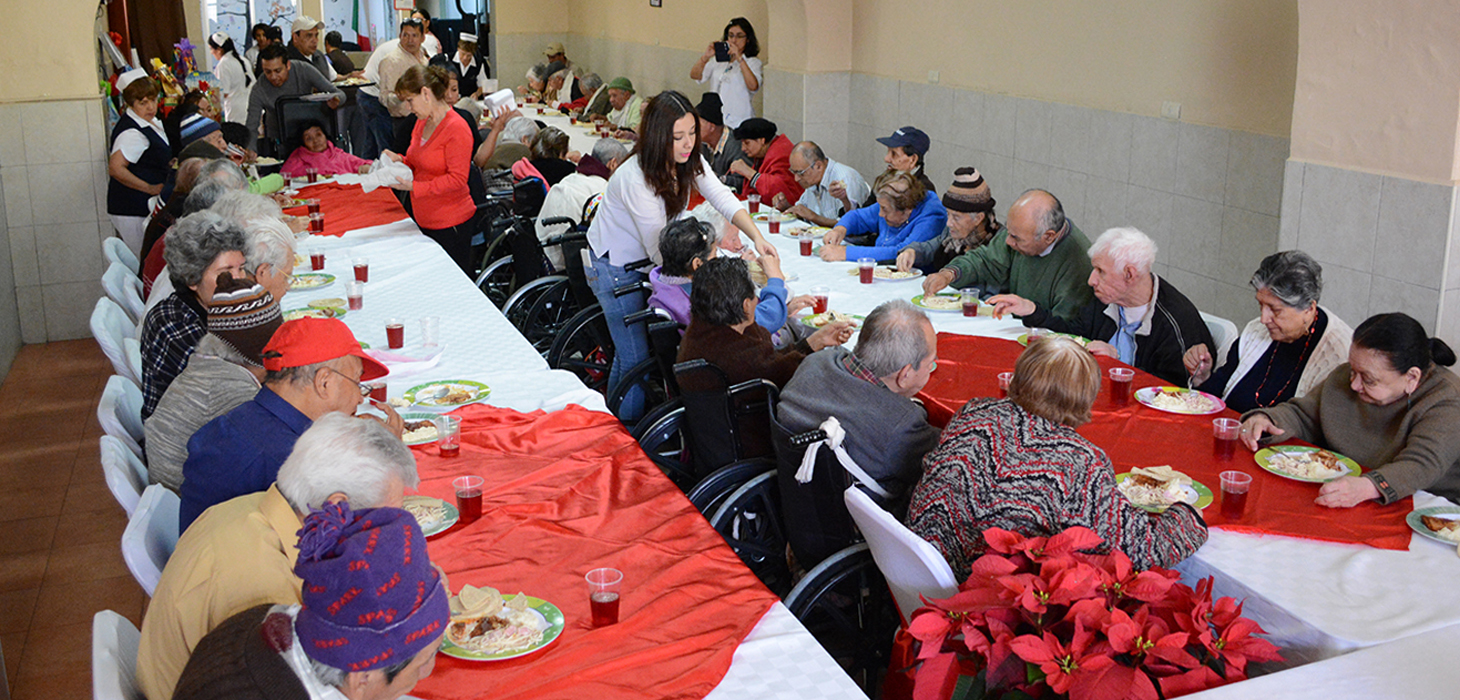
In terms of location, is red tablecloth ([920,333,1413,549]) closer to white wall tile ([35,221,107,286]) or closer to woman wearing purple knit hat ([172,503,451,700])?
woman wearing purple knit hat ([172,503,451,700])

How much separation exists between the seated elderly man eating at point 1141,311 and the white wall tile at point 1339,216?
1402 mm

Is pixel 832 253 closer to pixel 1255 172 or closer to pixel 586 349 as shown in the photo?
pixel 586 349

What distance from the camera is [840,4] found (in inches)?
352

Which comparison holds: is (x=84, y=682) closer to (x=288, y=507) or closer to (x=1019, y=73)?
(x=288, y=507)

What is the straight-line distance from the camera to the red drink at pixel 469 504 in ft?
8.63

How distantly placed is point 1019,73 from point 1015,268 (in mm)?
2978

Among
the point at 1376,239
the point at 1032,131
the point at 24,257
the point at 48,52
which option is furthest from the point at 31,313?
the point at 1376,239

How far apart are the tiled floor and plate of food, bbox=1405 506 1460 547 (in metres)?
3.45

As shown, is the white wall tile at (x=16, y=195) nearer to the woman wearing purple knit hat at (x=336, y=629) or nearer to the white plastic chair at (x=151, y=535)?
the white plastic chair at (x=151, y=535)

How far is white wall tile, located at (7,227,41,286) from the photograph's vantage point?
6.67 metres

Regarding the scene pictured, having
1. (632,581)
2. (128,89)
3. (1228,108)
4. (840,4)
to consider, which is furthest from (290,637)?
(840,4)

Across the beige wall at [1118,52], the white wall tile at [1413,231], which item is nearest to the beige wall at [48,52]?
the beige wall at [1118,52]

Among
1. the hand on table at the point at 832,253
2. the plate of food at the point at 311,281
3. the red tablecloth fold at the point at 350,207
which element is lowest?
the plate of food at the point at 311,281

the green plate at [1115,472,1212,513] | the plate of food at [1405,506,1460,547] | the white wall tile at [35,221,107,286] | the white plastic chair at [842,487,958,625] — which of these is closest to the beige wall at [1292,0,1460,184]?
the plate of food at [1405,506,1460,547]
